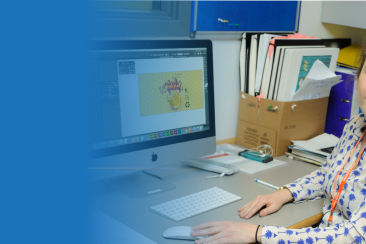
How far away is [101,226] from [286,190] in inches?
23.2

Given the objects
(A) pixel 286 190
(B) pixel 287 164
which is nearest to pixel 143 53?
(A) pixel 286 190

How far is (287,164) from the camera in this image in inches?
59.5

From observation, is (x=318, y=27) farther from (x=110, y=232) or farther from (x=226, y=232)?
(x=110, y=232)

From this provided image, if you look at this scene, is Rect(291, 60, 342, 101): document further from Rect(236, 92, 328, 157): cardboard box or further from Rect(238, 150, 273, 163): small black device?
Rect(238, 150, 273, 163): small black device

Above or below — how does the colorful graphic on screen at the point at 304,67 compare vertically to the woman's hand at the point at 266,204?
above

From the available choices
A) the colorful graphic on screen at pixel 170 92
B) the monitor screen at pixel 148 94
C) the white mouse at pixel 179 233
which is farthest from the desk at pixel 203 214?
the colorful graphic on screen at pixel 170 92

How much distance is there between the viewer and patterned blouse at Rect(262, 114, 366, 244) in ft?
3.00

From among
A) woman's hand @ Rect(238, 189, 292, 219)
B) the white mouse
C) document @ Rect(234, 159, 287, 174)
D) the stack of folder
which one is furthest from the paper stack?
the white mouse

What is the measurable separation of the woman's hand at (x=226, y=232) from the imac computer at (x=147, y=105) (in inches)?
12.5

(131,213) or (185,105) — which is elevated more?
(185,105)

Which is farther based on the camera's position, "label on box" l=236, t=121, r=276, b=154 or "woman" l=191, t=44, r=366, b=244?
"label on box" l=236, t=121, r=276, b=154

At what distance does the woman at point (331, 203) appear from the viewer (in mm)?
914

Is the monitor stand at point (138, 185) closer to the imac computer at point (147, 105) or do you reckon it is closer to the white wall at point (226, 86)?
the imac computer at point (147, 105)

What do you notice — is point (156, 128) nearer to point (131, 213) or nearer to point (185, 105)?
point (185, 105)
